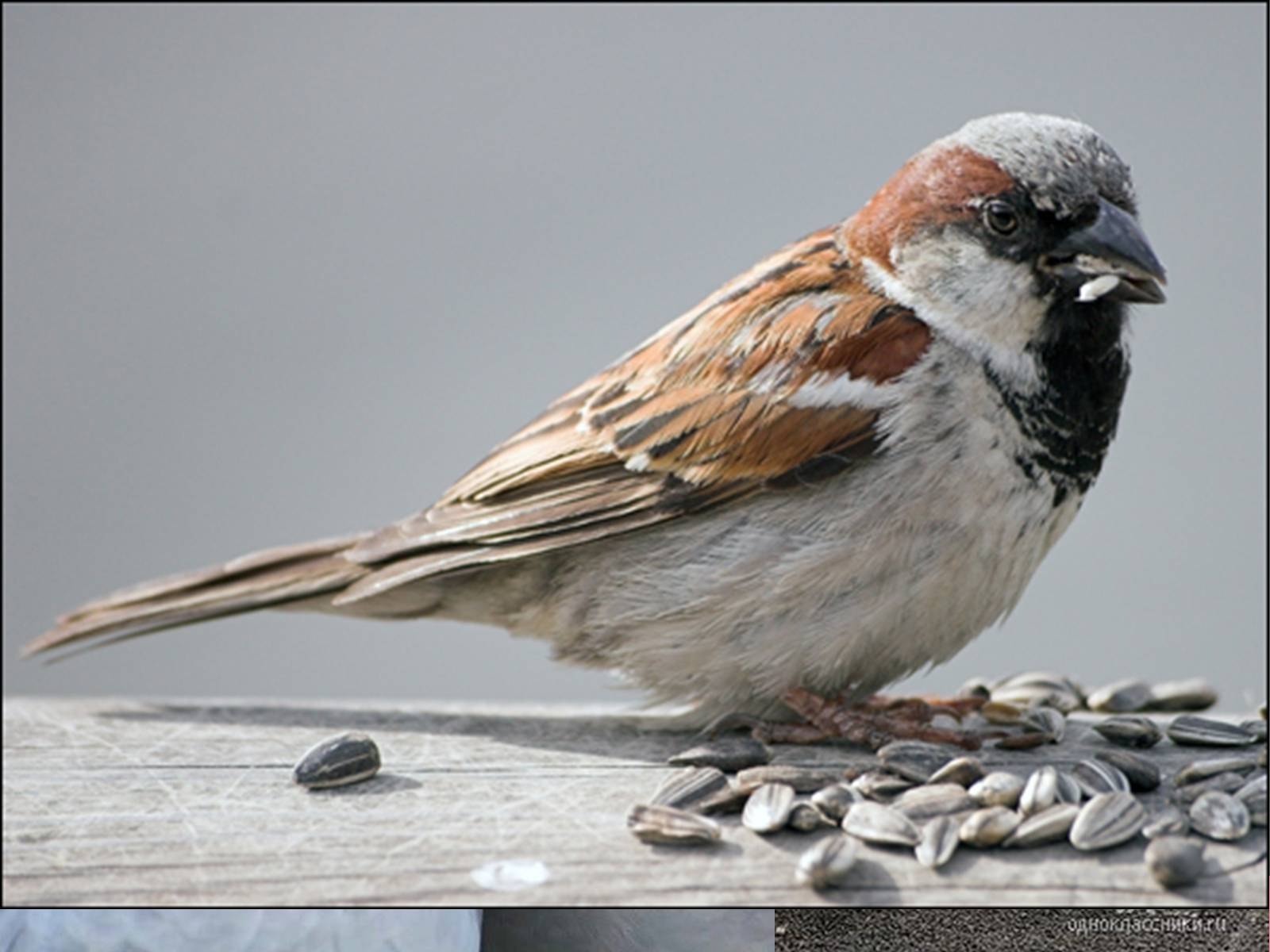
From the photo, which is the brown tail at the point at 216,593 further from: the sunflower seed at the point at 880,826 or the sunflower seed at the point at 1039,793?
the sunflower seed at the point at 1039,793

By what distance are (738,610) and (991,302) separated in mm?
467

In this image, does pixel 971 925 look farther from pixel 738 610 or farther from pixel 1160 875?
pixel 738 610

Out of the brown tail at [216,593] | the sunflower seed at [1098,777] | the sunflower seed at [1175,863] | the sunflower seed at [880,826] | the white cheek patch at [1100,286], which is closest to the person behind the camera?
the sunflower seed at [1175,863]

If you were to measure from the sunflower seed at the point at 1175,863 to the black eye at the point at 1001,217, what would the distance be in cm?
72

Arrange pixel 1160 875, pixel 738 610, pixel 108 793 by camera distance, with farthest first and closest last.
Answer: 1. pixel 738 610
2. pixel 108 793
3. pixel 1160 875

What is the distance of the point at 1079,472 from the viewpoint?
71.8 inches

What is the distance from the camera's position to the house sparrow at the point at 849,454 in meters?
1.76

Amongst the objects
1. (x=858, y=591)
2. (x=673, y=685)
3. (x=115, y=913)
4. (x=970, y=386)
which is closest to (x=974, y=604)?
(x=858, y=591)

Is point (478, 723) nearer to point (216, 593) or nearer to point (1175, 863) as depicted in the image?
point (216, 593)

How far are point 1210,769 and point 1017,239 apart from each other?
63 cm

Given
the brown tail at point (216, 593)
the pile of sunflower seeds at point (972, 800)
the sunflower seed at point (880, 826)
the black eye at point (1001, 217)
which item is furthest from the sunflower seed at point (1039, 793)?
the brown tail at point (216, 593)

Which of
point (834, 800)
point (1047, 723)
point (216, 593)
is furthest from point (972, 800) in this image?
point (216, 593)

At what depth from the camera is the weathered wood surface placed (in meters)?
1.45

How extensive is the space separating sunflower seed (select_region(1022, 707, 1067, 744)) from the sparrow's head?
0.44 meters
